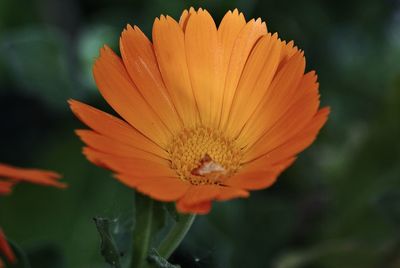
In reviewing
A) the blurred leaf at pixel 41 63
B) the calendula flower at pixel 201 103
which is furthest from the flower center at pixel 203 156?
the blurred leaf at pixel 41 63

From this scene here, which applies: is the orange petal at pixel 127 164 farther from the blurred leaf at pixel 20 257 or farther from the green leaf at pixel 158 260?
the blurred leaf at pixel 20 257

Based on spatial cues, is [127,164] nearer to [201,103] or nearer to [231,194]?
[231,194]

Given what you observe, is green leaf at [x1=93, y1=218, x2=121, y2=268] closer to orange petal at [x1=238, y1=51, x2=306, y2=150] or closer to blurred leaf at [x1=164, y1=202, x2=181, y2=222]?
blurred leaf at [x1=164, y1=202, x2=181, y2=222]

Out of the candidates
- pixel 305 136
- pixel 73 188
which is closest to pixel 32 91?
pixel 73 188

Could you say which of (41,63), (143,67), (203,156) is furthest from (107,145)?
(41,63)

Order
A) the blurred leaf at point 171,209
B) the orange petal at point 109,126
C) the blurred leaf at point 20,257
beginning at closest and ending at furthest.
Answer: the orange petal at point 109,126
the blurred leaf at point 171,209
the blurred leaf at point 20,257

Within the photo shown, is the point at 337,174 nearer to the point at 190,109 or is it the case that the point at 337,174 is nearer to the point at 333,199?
the point at 333,199

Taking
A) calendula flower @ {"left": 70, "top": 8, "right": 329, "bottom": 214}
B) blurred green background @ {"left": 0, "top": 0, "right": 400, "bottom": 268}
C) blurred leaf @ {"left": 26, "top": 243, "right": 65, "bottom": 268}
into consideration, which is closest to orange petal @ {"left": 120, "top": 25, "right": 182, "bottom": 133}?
calendula flower @ {"left": 70, "top": 8, "right": 329, "bottom": 214}
